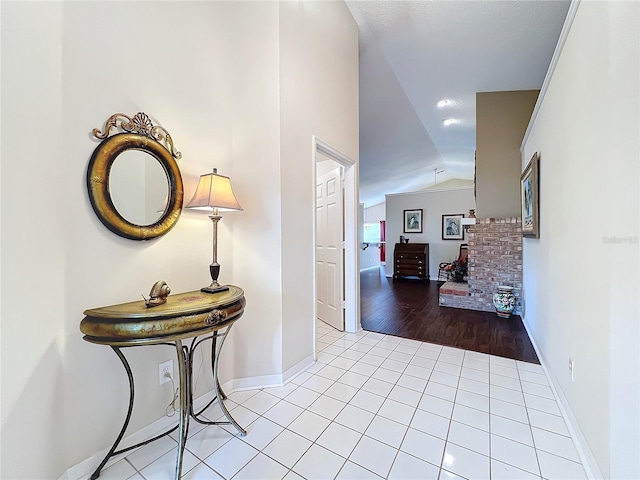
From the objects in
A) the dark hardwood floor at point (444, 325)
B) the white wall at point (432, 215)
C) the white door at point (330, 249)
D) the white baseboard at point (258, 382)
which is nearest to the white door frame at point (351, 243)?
the white door at point (330, 249)

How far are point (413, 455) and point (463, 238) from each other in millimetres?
6599

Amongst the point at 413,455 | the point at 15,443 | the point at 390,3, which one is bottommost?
the point at 413,455

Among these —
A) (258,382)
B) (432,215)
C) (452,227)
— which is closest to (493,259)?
(452,227)

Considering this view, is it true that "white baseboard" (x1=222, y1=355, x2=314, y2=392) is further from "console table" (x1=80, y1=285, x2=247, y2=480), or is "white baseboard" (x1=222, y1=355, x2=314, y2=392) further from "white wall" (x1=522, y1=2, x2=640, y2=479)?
"white wall" (x1=522, y1=2, x2=640, y2=479)

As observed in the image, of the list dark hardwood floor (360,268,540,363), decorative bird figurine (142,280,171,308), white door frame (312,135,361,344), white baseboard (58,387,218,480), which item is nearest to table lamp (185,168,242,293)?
decorative bird figurine (142,280,171,308)

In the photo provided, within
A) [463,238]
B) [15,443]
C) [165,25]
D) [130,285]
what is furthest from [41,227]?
[463,238]

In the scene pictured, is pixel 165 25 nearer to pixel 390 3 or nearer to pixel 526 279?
pixel 390 3

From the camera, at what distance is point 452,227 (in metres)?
7.12

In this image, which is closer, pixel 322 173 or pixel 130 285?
pixel 130 285

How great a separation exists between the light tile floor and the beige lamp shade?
1297 mm

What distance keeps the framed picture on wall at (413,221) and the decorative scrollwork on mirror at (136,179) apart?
22.6 ft

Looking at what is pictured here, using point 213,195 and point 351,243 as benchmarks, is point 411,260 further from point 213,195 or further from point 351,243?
point 213,195

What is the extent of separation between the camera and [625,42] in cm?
101

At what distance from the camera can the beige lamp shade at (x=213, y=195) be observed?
154 centimetres
